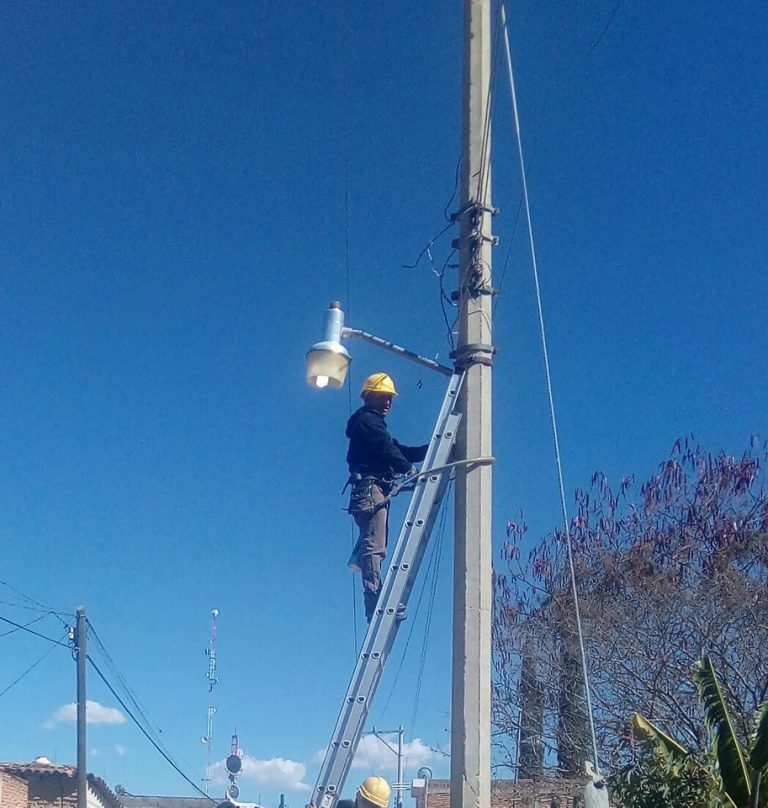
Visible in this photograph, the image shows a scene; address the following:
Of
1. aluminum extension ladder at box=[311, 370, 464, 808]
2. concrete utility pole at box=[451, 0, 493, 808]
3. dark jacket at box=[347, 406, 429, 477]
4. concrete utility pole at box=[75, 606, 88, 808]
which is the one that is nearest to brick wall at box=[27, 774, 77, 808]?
concrete utility pole at box=[75, 606, 88, 808]

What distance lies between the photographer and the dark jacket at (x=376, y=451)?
22.4 ft

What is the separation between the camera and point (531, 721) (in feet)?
54.2

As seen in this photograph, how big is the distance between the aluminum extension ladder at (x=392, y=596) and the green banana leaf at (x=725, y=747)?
327 cm

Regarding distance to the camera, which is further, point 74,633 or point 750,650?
point 74,633

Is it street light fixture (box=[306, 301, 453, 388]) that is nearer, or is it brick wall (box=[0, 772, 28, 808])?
street light fixture (box=[306, 301, 453, 388])

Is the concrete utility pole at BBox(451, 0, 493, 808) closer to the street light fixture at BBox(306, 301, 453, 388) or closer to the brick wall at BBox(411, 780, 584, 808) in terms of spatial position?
the street light fixture at BBox(306, 301, 453, 388)

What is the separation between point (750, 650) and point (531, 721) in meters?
3.67

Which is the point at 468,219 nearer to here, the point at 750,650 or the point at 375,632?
the point at 375,632

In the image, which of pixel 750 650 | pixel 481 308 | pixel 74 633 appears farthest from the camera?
pixel 74 633

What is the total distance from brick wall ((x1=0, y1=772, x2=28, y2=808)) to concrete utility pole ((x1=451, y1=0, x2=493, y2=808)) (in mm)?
19582

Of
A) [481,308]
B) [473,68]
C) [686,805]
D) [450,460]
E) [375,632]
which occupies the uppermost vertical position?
[473,68]

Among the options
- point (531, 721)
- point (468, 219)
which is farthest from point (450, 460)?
point (531, 721)

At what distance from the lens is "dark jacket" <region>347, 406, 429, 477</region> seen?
6820 mm

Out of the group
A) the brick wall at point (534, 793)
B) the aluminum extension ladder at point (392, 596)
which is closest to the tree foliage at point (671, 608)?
the brick wall at point (534, 793)
